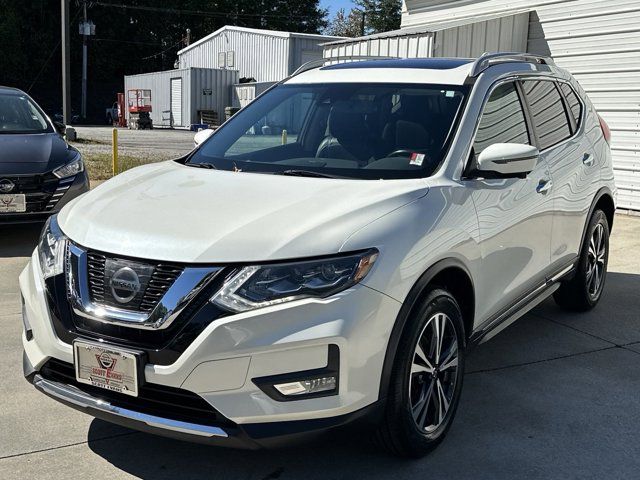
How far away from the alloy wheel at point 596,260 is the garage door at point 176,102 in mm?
35696

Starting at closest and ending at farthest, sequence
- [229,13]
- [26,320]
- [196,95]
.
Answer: [26,320], [196,95], [229,13]

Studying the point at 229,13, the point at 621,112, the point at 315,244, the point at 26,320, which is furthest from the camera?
the point at 229,13

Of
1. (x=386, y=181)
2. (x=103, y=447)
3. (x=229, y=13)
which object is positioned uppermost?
(x=229, y=13)

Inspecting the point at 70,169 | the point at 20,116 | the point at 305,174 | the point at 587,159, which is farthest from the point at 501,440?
the point at 20,116

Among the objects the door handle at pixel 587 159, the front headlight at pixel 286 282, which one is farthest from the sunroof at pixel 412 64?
the front headlight at pixel 286 282

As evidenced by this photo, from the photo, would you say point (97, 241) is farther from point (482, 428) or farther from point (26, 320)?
point (482, 428)

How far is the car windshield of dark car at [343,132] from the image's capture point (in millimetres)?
3652

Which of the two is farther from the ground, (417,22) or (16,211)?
(417,22)

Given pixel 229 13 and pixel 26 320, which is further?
pixel 229 13

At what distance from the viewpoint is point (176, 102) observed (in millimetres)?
39844

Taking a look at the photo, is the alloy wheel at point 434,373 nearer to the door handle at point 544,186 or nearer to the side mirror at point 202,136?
the door handle at point 544,186

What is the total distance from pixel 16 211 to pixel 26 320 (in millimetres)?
4373

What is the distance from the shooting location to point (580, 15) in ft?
34.3

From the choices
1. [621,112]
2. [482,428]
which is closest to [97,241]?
[482,428]
